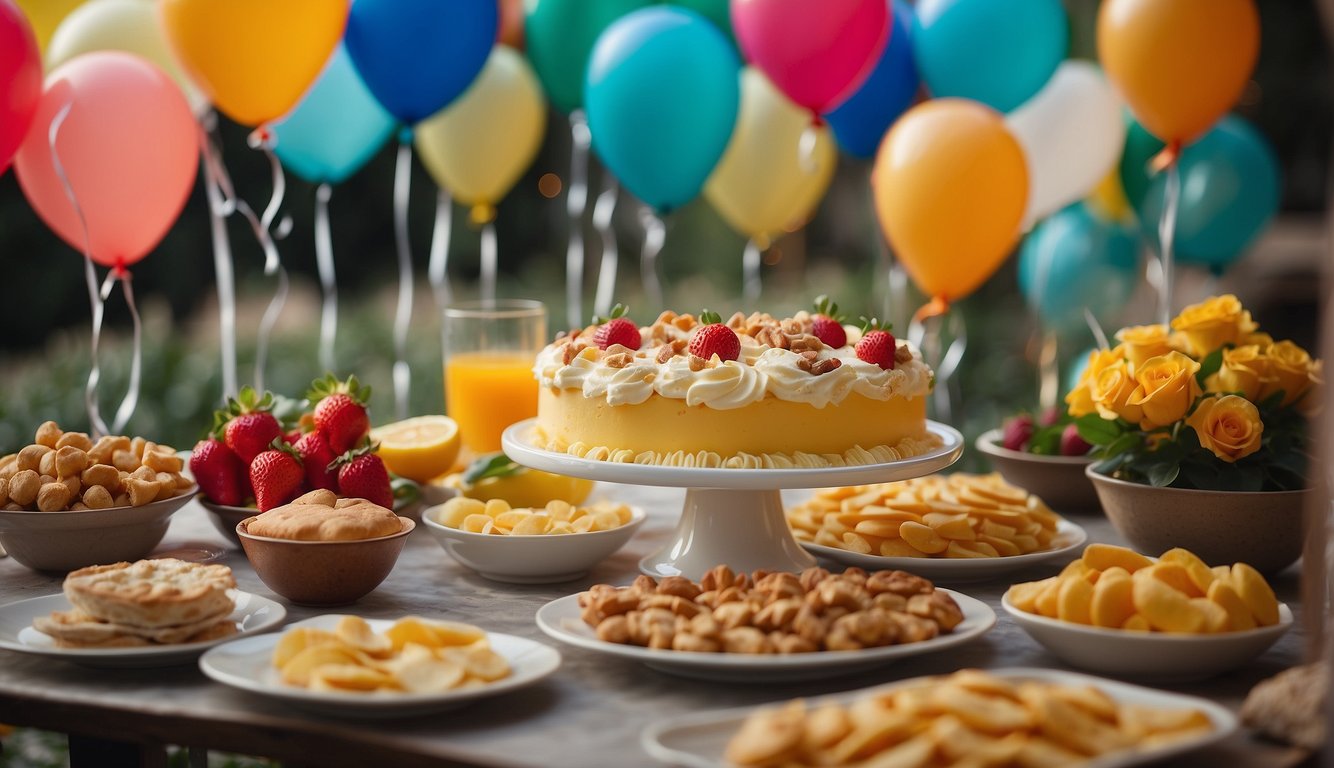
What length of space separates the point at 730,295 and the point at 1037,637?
5276 millimetres

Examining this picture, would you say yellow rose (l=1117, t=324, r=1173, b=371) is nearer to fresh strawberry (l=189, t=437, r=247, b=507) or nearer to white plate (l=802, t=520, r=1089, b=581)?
white plate (l=802, t=520, r=1089, b=581)

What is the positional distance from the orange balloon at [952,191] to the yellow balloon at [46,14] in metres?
1.87

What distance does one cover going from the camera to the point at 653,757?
4.11 feet

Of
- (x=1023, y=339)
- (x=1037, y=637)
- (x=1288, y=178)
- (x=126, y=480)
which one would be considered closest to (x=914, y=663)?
(x=1037, y=637)

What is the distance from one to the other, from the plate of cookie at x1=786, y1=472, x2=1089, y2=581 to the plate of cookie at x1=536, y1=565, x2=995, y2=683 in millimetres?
309

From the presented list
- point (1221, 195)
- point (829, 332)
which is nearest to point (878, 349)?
point (829, 332)

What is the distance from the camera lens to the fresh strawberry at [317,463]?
1922 millimetres

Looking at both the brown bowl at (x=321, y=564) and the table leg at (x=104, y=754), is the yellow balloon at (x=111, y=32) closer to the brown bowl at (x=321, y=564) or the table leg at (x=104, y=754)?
the brown bowl at (x=321, y=564)

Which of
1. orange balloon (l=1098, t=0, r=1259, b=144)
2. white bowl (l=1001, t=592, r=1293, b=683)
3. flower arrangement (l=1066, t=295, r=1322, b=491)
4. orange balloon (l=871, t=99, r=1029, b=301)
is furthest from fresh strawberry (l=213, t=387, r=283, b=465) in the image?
orange balloon (l=1098, t=0, r=1259, b=144)

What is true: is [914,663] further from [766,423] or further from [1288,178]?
[1288,178]

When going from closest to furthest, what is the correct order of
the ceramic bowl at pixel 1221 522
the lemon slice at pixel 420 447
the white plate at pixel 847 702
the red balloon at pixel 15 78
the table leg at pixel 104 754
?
the white plate at pixel 847 702, the table leg at pixel 104 754, the ceramic bowl at pixel 1221 522, the red balloon at pixel 15 78, the lemon slice at pixel 420 447

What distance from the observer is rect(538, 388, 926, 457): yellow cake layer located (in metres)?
1.76

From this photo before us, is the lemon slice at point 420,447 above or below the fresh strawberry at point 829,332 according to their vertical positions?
below

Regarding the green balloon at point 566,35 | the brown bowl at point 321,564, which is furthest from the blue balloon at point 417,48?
the brown bowl at point 321,564
